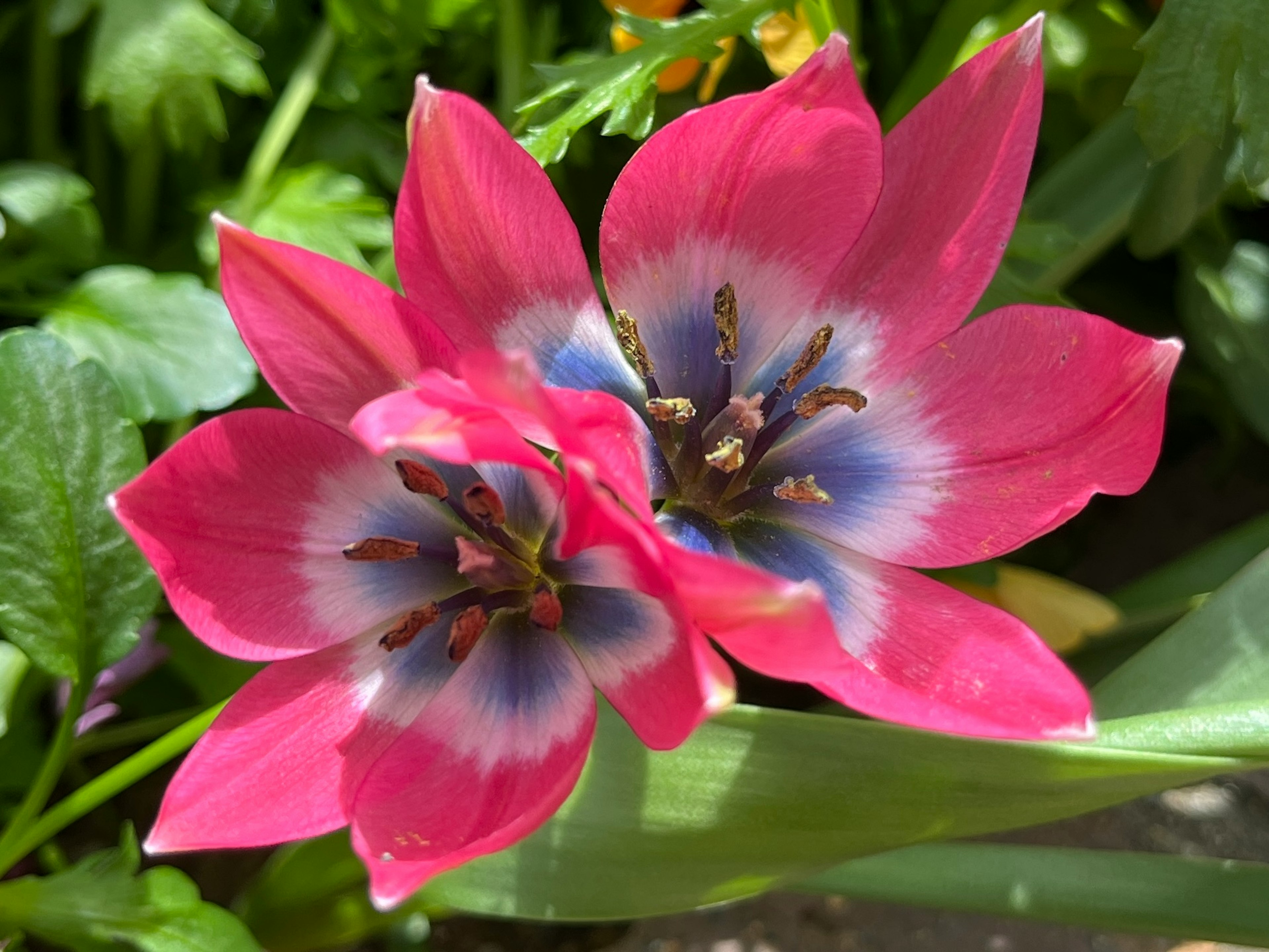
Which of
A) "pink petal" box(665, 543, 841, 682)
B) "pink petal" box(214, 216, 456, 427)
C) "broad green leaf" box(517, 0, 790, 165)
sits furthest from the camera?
"broad green leaf" box(517, 0, 790, 165)

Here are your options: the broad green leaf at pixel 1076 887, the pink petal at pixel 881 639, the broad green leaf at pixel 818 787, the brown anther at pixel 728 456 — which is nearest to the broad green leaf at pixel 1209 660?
the broad green leaf at pixel 818 787

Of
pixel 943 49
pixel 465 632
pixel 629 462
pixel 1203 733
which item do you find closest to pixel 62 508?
pixel 465 632

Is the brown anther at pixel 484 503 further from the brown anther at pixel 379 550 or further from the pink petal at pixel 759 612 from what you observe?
the pink petal at pixel 759 612

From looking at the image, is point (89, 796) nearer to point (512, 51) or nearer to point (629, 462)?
point (629, 462)

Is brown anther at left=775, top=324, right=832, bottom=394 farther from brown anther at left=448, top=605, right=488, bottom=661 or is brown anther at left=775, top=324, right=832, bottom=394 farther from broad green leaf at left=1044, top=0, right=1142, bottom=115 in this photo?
broad green leaf at left=1044, top=0, right=1142, bottom=115

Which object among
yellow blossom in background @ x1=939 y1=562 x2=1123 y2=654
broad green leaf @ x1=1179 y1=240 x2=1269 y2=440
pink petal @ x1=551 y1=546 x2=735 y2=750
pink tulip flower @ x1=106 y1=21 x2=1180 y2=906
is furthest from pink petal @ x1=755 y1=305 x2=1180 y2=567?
broad green leaf @ x1=1179 y1=240 x2=1269 y2=440
